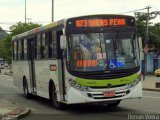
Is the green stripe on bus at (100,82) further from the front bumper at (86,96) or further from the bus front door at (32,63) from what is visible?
the bus front door at (32,63)

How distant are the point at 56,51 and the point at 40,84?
3146mm

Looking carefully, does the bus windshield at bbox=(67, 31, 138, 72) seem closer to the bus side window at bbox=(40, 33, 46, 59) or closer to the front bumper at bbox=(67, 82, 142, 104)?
the front bumper at bbox=(67, 82, 142, 104)

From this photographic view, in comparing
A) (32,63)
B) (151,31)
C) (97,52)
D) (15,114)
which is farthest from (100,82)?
(151,31)

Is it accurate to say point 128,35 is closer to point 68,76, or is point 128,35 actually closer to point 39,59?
point 68,76

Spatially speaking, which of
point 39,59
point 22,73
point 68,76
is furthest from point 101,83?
point 22,73

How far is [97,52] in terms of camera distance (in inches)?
585

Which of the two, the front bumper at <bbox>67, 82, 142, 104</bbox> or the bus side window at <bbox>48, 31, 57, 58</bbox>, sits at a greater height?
the bus side window at <bbox>48, 31, 57, 58</bbox>

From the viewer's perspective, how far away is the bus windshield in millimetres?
14773

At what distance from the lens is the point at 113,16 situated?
15.4m

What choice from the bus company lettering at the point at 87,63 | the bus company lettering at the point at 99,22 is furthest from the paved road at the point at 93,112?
the bus company lettering at the point at 99,22

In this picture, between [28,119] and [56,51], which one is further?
[56,51]

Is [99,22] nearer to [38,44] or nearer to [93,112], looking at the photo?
[93,112]

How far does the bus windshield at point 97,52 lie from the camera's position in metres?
14.8

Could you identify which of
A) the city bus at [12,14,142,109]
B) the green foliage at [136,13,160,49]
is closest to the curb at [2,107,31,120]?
the city bus at [12,14,142,109]
